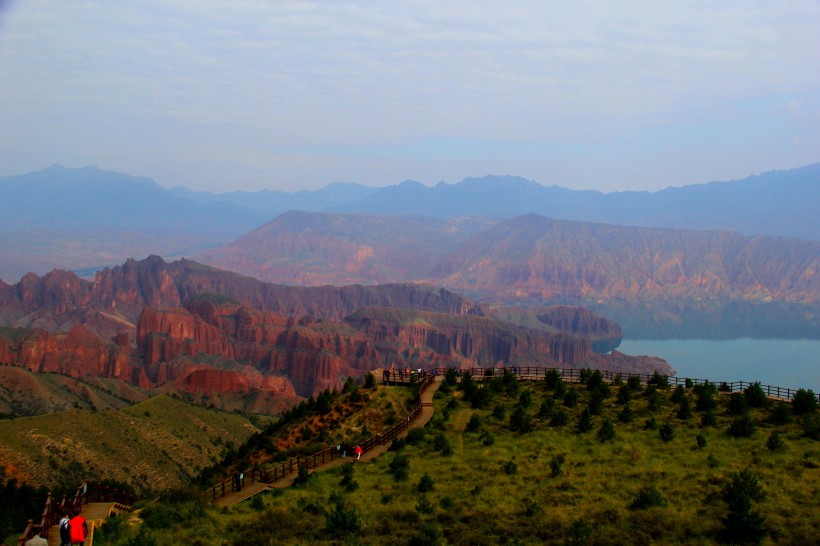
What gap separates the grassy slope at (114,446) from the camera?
69062 millimetres

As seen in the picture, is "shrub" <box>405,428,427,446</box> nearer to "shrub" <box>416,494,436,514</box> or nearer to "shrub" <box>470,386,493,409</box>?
"shrub" <box>470,386,493,409</box>

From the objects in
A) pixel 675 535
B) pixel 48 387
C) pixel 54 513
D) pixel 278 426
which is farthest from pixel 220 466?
pixel 48 387

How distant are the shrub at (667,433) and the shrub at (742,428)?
3.12 meters

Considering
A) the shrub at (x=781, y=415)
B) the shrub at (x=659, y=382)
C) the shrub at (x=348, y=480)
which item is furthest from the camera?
the shrub at (x=659, y=382)

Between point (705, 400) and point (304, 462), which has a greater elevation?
point (705, 400)

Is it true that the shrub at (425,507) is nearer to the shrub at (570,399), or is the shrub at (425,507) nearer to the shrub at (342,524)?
the shrub at (342,524)

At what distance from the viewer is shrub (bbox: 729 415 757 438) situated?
4191 centimetres

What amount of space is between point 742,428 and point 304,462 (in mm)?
22446

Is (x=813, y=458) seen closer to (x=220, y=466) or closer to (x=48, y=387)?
(x=220, y=466)

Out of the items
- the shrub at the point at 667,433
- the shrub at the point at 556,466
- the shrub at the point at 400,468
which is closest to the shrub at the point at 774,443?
A: the shrub at the point at 667,433

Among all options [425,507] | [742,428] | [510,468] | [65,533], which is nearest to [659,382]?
[742,428]

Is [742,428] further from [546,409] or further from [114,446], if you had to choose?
[114,446]

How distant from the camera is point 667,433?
4169 cm

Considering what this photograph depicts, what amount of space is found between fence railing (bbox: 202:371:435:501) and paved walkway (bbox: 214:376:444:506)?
246mm
